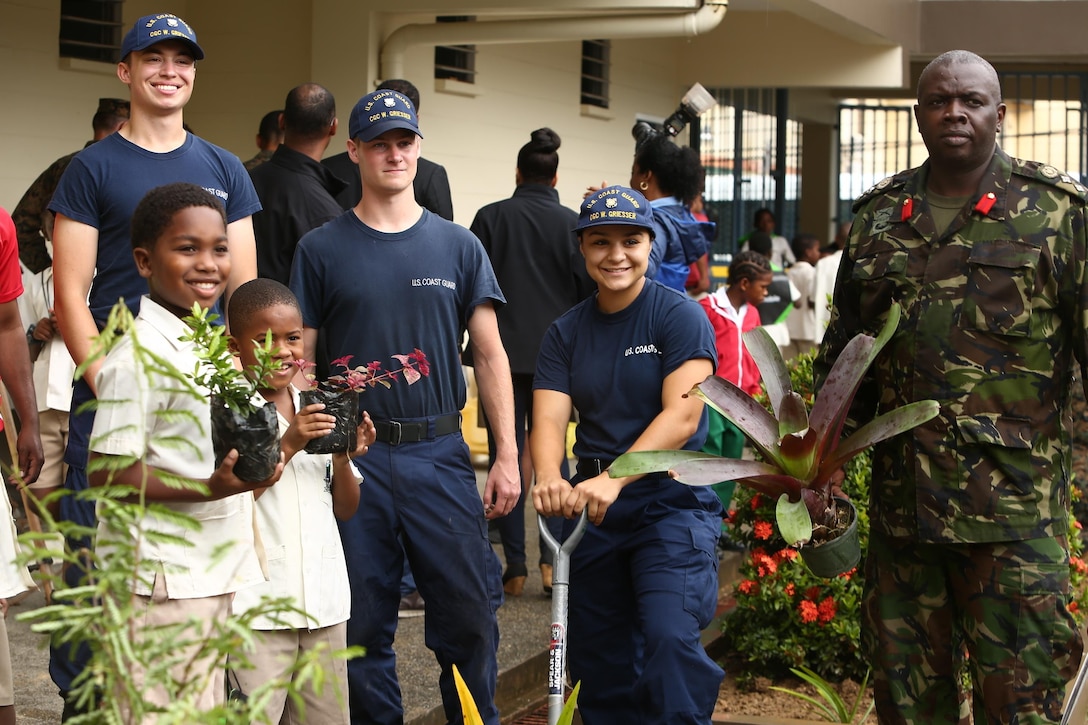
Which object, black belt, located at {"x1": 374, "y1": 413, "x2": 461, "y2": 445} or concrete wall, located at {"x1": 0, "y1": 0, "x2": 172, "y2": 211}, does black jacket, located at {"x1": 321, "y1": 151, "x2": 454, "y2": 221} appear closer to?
black belt, located at {"x1": 374, "y1": 413, "x2": 461, "y2": 445}

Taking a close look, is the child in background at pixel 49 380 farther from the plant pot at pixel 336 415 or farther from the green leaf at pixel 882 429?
the green leaf at pixel 882 429

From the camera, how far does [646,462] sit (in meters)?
3.94

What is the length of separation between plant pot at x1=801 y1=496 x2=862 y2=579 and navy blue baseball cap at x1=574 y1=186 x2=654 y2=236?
1217 millimetres

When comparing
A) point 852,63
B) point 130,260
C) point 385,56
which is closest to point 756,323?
point 385,56

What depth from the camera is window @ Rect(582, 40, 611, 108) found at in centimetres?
1338

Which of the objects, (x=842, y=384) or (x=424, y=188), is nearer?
(x=842, y=384)

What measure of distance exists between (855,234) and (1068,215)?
0.65m

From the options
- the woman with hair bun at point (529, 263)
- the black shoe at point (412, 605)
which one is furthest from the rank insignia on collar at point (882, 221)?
the black shoe at point (412, 605)

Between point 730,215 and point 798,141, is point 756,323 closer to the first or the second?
point 730,215

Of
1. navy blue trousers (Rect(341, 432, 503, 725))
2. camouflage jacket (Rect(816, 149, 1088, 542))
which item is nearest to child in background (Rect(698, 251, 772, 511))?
navy blue trousers (Rect(341, 432, 503, 725))

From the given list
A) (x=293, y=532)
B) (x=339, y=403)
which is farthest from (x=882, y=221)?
(x=293, y=532)

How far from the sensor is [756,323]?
862 cm

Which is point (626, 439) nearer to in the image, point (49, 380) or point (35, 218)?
point (49, 380)

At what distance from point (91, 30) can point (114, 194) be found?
5.49 metres
